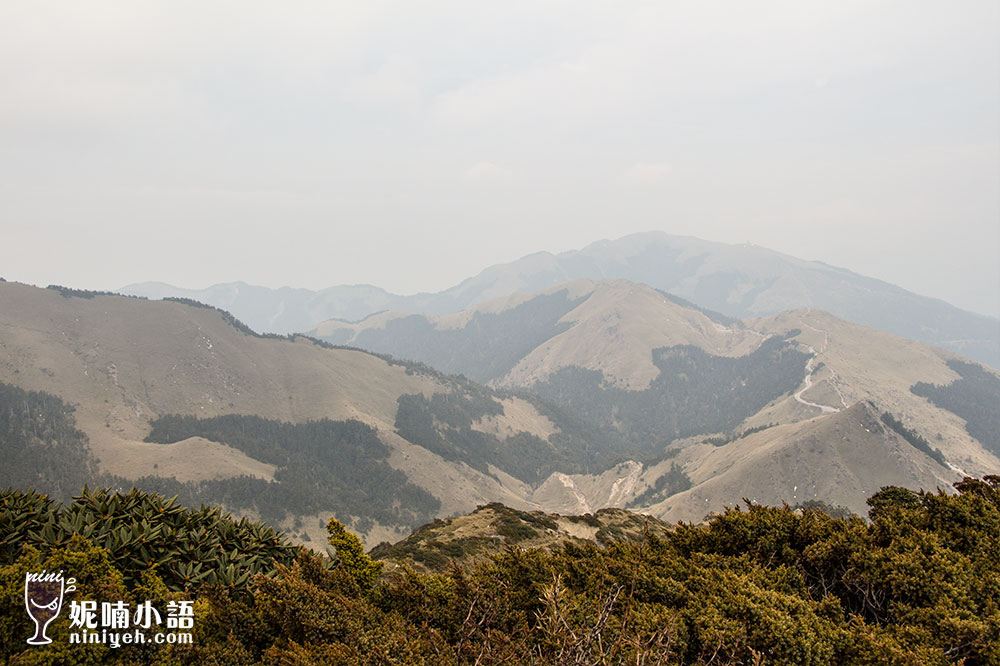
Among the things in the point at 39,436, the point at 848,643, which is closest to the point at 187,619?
the point at 848,643

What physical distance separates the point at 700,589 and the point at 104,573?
2512cm

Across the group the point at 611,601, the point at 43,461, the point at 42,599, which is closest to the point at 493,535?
the point at 42,599

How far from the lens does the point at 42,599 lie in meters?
15.3

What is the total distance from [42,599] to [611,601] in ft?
59.0

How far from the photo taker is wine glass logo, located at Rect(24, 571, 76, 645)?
15000mm

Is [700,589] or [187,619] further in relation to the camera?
[700,589]

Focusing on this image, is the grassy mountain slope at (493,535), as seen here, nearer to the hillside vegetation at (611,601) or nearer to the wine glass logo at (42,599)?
the hillside vegetation at (611,601)

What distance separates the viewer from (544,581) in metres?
24.9

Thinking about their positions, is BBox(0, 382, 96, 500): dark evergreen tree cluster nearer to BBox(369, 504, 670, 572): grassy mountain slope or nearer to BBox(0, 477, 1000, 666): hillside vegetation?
BBox(369, 504, 670, 572): grassy mountain slope

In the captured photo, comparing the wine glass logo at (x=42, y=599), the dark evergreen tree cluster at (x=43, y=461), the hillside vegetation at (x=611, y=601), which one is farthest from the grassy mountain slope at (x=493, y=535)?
the dark evergreen tree cluster at (x=43, y=461)

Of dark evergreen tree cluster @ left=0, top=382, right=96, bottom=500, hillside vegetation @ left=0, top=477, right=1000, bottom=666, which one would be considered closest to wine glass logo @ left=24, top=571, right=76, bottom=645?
hillside vegetation @ left=0, top=477, right=1000, bottom=666

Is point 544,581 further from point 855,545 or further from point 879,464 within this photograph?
point 879,464

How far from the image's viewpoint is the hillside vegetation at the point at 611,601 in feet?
51.4

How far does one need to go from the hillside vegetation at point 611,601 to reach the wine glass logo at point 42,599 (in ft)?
0.91
